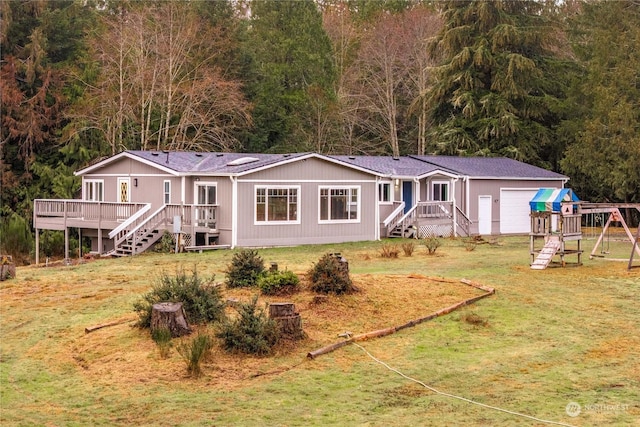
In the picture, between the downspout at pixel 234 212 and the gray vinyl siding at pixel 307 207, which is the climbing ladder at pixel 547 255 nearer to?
the gray vinyl siding at pixel 307 207

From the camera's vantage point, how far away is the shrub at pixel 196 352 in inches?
442

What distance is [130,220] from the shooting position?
2898cm

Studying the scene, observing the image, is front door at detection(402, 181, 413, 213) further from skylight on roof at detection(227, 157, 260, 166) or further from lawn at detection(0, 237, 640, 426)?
lawn at detection(0, 237, 640, 426)

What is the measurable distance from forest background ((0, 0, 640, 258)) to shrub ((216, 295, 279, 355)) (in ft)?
95.2

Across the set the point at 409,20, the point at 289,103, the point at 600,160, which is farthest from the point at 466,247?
the point at 409,20

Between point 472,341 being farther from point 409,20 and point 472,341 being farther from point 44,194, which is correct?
point 409,20

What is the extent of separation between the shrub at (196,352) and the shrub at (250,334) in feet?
1.24

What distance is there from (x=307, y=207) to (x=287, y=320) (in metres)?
18.1

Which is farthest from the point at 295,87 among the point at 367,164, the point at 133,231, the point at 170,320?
the point at 170,320

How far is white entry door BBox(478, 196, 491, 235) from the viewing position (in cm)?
3775

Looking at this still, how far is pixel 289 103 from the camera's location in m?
52.7

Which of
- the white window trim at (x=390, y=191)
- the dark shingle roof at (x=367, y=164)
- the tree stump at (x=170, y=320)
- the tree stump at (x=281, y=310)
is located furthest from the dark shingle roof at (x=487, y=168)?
the tree stump at (x=170, y=320)

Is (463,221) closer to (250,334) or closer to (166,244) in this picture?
(166,244)

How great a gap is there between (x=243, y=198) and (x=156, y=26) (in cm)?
1924
